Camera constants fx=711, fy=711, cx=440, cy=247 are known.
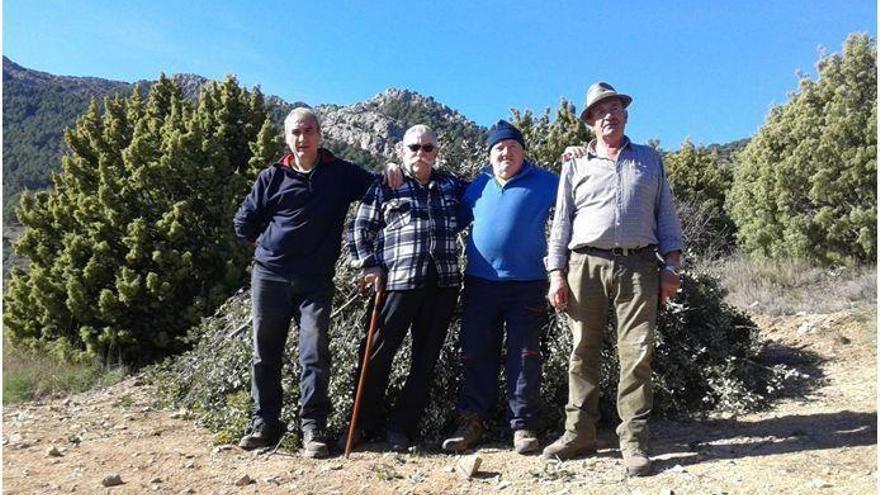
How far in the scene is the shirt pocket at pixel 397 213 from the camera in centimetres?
411

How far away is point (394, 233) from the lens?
4.14 meters

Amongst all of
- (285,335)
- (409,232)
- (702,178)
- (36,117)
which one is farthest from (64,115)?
(409,232)

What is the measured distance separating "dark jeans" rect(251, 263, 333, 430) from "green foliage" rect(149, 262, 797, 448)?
0.77 feet

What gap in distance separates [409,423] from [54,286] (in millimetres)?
7437

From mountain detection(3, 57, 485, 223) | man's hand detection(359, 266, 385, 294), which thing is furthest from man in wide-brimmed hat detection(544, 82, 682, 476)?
mountain detection(3, 57, 485, 223)

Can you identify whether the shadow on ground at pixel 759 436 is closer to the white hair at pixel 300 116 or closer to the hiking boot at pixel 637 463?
the hiking boot at pixel 637 463

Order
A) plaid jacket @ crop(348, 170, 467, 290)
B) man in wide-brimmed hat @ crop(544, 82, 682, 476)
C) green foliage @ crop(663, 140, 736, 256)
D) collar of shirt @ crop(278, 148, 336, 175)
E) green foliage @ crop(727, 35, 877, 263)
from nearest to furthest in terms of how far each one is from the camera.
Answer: man in wide-brimmed hat @ crop(544, 82, 682, 476), plaid jacket @ crop(348, 170, 467, 290), collar of shirt @ crop(278, 148, 336, 175), green foliage @ crop(727, 35, 877, 263), green foliage @ crop(663, 140, 736, 256)

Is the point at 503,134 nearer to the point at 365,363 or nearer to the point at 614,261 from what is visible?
the point at 614,261

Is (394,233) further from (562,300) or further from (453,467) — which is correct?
(453,467)

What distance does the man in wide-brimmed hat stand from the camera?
11.9 ft

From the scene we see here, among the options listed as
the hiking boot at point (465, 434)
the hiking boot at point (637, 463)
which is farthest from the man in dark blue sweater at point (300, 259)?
the hiking boot at point (637, 463)

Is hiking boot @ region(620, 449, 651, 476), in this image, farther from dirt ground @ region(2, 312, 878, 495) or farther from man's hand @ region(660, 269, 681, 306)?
man's hand @ region(660, 269, 681, 306)

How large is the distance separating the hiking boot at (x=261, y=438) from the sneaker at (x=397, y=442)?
0.72 metres

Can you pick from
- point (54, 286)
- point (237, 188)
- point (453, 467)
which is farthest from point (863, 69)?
point (54, 286)
